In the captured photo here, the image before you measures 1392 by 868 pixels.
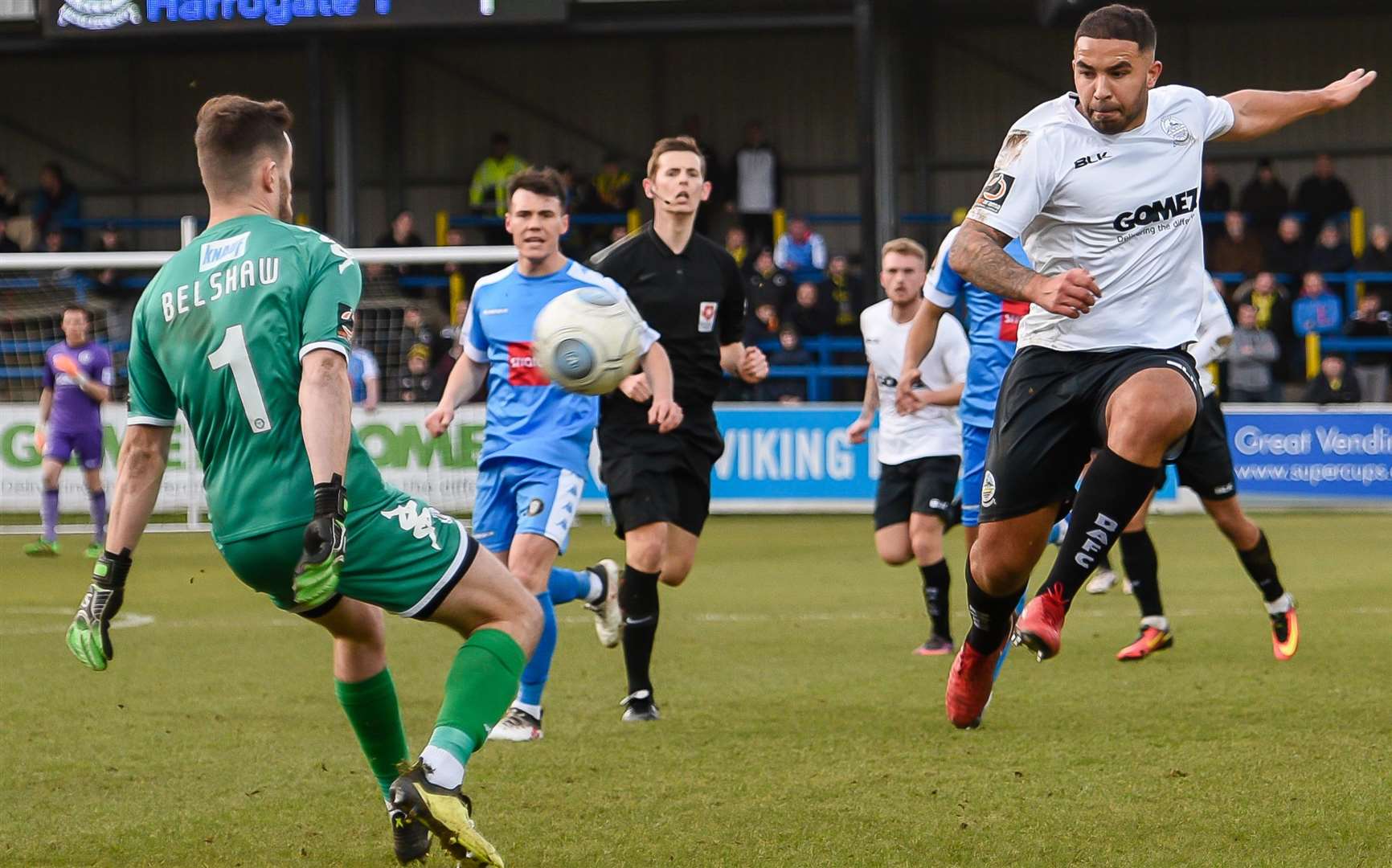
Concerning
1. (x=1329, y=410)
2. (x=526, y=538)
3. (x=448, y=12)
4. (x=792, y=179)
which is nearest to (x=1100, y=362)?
(x=526, y=538)

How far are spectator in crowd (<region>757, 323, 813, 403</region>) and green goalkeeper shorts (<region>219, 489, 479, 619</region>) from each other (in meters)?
15.4

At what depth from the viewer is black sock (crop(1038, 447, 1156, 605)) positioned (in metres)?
5.13

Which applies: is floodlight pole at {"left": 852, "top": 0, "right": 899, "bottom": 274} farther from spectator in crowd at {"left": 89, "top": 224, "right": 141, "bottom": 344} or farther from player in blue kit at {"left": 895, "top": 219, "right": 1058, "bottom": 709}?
player in blue kit at {"left": 895, "top": 219, "right": 1058, "bottom": 709}

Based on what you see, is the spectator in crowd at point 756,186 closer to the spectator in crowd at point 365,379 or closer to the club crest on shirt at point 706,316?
the spectator in crowd at point 365,379

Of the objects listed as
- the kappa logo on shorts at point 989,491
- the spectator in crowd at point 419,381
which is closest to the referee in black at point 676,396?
the kappa logo on shorts at point 989,491

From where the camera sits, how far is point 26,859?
4.82 metres

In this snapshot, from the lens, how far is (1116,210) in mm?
5375

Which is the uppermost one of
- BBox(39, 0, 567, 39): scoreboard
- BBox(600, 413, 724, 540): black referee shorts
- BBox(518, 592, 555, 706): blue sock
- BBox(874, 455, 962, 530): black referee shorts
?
BBox(39, 0, 567, 39): scoreboard

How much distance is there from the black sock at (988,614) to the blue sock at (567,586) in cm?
212

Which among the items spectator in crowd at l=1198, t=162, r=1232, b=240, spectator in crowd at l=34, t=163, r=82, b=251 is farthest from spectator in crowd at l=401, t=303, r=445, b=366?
spectator in crowd at l=1198, t=162, r=1232, b=240

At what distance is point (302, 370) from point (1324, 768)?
355 centimetres

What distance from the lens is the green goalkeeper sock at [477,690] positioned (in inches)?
165

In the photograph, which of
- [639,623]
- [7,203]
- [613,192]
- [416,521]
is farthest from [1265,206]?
[416,521]

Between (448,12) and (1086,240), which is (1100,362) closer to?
(1086,240)
